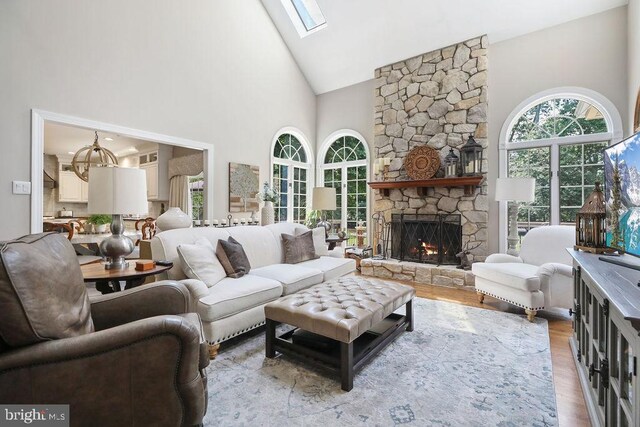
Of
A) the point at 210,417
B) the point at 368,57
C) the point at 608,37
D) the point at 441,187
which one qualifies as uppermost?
the point at 368,57

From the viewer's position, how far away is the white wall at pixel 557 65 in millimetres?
3758

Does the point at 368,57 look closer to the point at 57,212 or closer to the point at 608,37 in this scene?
the point at 608,37

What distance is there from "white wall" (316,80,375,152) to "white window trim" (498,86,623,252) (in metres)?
2.25

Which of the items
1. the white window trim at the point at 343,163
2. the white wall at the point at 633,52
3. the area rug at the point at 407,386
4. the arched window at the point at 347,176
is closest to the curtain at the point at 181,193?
the white window trim at the point at 343,163

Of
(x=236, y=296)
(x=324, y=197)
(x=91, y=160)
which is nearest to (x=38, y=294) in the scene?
(x=236, y=296)

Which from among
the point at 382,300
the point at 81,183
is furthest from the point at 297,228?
the point at 81,183

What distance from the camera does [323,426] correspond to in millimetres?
1548

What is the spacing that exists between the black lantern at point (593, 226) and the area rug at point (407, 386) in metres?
0.88

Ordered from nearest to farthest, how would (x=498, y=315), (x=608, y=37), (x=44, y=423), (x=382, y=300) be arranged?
(x=44, y=423) → (x=382, y=300) → (x=498, y=315) → (x=608, y=37)

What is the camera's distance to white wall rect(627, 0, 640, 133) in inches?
124

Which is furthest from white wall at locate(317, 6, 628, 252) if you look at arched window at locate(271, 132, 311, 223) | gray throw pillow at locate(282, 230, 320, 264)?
arched window at locate(271, 132, 311, 223)

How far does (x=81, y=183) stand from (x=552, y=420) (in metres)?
9.25

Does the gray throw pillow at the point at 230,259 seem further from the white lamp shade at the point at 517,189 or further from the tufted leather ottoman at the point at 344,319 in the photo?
the white lamp shade at the point at 517,189

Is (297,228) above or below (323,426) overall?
above
